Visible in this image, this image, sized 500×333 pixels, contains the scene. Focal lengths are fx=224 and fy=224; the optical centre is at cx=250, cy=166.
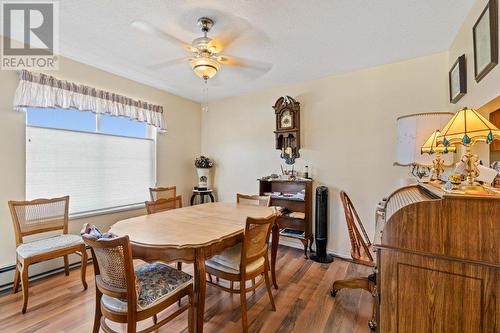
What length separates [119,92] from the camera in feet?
10.4

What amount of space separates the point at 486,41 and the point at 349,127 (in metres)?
1.60

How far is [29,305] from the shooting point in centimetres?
202

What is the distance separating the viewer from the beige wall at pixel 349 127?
2.69 metres

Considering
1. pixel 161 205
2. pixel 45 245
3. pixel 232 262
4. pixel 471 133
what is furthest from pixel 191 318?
pixel 471 133

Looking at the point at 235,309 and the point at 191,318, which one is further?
the point at 235,309

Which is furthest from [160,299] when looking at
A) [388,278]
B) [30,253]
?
[30,253]

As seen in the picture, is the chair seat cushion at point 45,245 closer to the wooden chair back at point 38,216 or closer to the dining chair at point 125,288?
the wooden chair back at point 38,216

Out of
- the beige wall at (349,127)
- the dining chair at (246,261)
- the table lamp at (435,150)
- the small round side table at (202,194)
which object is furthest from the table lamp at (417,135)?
the small round side table at (202,194)

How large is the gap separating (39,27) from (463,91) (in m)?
3.95

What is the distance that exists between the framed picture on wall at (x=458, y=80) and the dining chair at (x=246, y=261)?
80.9 inches

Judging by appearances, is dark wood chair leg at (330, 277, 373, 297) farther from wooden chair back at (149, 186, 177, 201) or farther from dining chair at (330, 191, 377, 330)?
wooden chair back at (149, 186, 177, 201)

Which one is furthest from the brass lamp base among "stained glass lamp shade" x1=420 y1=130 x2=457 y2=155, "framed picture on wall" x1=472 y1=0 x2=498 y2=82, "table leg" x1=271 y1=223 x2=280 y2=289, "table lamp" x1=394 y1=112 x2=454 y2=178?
"table leg" x1=271 y1=223 x2=280 y2=289

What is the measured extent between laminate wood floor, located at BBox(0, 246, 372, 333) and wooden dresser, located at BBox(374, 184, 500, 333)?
0.80m

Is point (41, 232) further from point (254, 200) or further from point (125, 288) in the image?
point (254, 200)
